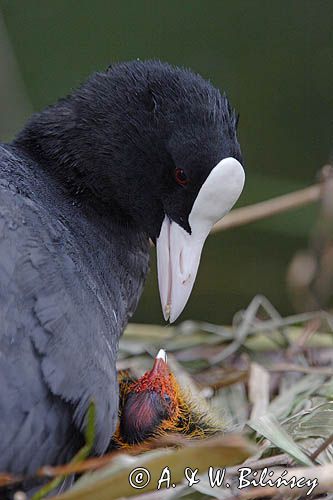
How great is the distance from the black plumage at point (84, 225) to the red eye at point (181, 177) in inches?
0.5

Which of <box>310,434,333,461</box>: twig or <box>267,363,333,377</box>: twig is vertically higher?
<box>310,434,333,461</box>: twig

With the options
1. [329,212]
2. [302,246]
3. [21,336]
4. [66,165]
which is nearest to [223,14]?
[302,246]

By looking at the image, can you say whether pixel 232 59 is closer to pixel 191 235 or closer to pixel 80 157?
pixel 80 157

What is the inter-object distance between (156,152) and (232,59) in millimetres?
2203

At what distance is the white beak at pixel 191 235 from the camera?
2.01 metres

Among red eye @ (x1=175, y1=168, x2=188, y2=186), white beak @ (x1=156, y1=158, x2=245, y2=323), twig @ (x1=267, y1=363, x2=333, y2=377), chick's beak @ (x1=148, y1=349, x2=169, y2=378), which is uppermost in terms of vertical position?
red eye @ (x1=175, y1=168, x2=188, y2=186)

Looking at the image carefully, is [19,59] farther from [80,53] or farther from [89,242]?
[89,242]

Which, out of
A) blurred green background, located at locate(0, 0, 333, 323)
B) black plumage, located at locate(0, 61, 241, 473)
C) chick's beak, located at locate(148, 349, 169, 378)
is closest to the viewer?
black plumage, located at locate(0, 61, 241, 473)

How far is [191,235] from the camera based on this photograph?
209 centimetres

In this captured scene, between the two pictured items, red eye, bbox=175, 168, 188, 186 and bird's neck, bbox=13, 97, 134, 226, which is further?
bird's neck, bbox=13, 97, 134, 226

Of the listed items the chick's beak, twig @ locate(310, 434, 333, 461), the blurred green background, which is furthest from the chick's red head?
the blurred green background

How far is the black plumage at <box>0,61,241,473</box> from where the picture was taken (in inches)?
69.0

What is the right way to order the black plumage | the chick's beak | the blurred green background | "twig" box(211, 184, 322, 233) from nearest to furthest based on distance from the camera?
the black plumage → the chick's beak → "twig" box(211, 184, 322, 233) → the blurred green background

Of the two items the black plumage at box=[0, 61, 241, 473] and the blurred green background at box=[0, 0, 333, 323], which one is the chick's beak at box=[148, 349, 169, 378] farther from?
the blurred green background at box=[0, 0, 333, 323]
